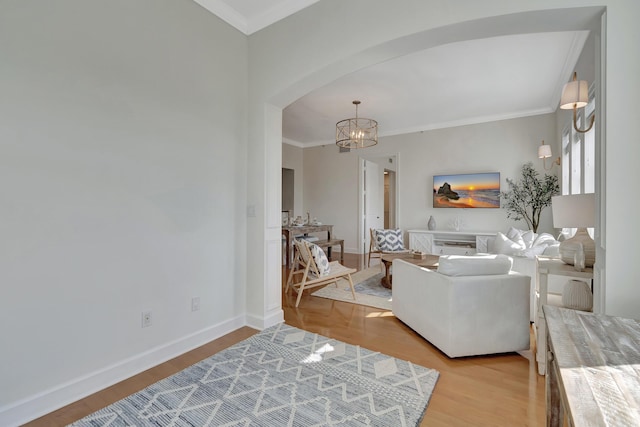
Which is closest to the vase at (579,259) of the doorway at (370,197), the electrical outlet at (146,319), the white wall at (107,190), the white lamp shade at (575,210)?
the white lamp shade at (575,210)

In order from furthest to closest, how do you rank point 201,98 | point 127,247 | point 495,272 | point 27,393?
point 201,98, point 495,272, point 127,247, point 27,393

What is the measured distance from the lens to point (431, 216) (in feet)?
20.6

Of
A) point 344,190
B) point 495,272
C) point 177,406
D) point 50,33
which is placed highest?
point 50,33

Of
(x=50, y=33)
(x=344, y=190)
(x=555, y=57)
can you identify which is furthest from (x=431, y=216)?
(x=50, y=33)

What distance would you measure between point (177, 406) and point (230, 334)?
1042 millimetres

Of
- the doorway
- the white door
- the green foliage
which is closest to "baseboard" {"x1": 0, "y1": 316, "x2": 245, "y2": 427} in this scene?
the doorway

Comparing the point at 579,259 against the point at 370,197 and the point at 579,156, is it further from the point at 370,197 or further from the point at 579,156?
the point at 370,197

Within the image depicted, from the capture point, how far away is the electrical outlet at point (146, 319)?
2.22 metres

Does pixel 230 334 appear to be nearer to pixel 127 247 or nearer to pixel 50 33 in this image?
pixel 127 247

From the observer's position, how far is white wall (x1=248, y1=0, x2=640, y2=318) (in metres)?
1.53

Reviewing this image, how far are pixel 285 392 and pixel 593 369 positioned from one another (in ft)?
5.37

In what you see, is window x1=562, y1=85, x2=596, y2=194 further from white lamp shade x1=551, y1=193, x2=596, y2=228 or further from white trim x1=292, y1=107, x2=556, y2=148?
white trim x1=292, y1=107, x2=556, y2=148

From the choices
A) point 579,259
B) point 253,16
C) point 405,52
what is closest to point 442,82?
point 405,52

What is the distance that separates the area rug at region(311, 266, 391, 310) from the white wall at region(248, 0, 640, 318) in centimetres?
116
